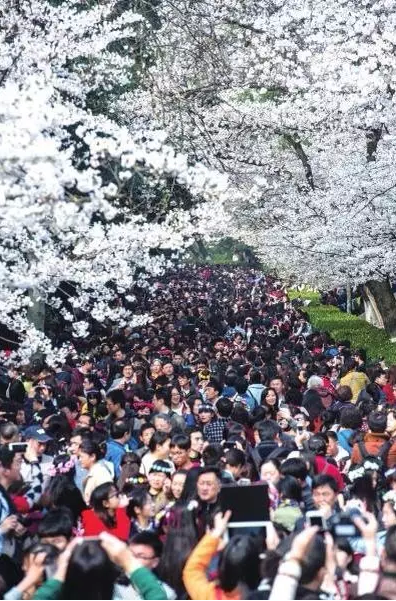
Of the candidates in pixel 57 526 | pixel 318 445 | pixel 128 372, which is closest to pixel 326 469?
pixel 318 445

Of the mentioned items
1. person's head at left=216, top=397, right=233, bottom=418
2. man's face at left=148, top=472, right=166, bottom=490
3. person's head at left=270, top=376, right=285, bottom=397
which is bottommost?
man's face at left=148, top=472, right=166, bottom=490

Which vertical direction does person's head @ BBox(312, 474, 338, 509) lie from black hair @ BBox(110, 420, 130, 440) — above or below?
below

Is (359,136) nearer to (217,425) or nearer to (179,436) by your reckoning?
(217,425)

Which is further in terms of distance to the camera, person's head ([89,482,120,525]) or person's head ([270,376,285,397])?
person's head ([270,376,285,397])

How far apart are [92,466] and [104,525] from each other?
4.82 ft

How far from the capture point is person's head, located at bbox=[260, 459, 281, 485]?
7703 mm

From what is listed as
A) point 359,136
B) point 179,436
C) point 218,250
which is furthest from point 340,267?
point 218,250

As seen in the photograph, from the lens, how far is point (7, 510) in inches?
286

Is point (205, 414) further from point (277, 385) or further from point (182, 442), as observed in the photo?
point (182, 442)

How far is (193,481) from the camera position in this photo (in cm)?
724

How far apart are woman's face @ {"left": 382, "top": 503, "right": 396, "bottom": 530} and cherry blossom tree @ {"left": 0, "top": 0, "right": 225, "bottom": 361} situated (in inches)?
118

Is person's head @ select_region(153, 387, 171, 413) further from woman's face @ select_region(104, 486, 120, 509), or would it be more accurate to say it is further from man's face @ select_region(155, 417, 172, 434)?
woman's face @ select_region(104, 486, 120, 509)

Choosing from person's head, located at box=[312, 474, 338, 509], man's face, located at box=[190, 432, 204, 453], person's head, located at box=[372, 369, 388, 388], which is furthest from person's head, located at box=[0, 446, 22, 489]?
person's head, located at box=[372, 369, 388, 388]

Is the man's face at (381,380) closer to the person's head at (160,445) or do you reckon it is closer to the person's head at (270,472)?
the person's head at (160,445)
